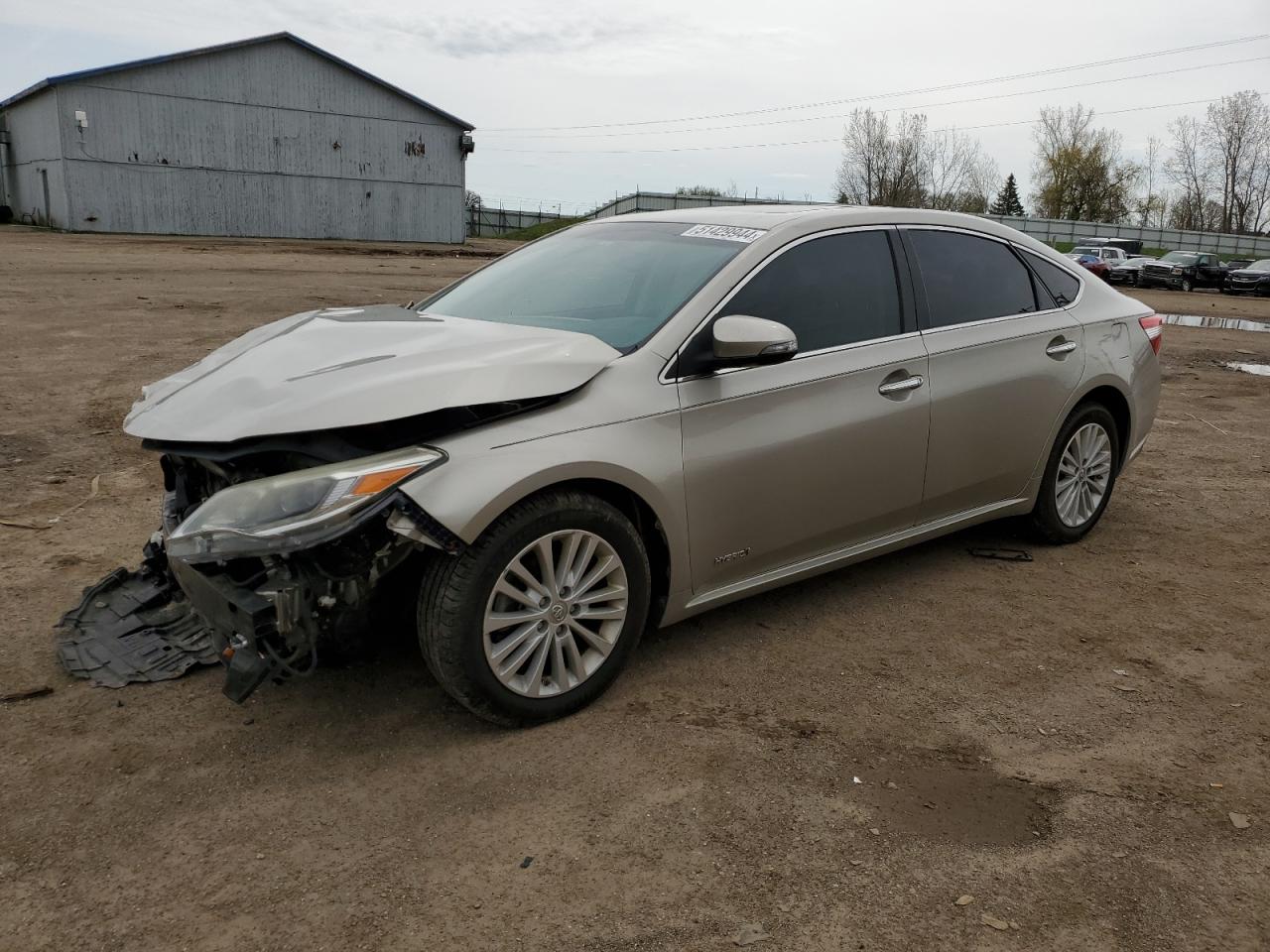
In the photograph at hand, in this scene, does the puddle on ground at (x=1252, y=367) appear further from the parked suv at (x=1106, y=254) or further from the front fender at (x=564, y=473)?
the parked suv at (x=1106, y=254)

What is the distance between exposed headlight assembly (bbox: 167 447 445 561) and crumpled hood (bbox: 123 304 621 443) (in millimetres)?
140

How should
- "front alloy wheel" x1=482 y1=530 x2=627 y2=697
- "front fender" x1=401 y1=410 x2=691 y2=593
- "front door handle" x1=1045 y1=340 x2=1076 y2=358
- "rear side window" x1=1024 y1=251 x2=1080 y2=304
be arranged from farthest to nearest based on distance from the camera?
"rear side window" x1=1024 y1=251 x2=1080 y2=304 < "front door handle" x1=1045 y1=340 x2=1076 y2=358 < "front alloy wheel" x1=482 y1=530 x2=627 y2=697 < "front fender" x1=401 y1=410 x2=691 y2=593

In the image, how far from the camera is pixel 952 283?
4.65m

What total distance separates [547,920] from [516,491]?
1.23m

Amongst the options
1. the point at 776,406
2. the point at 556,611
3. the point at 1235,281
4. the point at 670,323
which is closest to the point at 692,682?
the point at 556,611

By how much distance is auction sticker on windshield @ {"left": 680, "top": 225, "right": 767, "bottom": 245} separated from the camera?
4.06m

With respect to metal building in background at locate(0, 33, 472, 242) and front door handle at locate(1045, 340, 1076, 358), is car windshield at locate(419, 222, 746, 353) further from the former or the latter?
metal building in background at locate(0, 33, 472, 242)

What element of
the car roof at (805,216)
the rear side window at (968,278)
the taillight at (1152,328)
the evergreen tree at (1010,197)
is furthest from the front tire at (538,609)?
the evergreen tree at (1010,197)

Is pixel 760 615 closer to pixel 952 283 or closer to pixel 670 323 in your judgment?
pixel 670 323

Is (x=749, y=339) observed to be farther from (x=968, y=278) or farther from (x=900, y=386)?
(x=968, y=278)

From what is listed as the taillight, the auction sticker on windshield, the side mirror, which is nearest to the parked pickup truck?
the taillight

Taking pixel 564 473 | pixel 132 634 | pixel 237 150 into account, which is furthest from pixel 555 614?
pixel 237 150

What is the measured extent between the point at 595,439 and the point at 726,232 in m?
1.29

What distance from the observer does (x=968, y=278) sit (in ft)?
15.6
